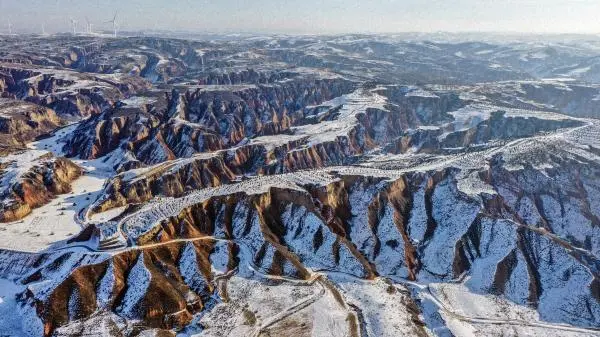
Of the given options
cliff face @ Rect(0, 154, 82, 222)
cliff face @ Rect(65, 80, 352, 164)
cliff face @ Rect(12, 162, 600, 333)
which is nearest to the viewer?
cliff face @ Rect(12, 162, 600, 333)

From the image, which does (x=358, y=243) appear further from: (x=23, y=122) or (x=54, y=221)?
(x=23, y=122)

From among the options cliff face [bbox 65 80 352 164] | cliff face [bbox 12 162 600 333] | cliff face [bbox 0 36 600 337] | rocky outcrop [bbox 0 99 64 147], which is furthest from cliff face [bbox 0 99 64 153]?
cliff face [bbox 12 162 600 333]

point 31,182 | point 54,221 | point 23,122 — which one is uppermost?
point 23,122

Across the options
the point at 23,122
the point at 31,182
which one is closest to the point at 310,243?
the point at 31,182

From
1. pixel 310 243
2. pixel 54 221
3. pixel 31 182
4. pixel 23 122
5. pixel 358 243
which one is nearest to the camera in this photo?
pixel 310 243

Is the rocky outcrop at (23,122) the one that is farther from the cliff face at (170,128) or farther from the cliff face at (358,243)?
the cliff face at (358,243)

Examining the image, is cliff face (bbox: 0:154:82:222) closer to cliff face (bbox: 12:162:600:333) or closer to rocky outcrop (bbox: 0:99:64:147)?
cliff face (bbox: 12:162:600:333)

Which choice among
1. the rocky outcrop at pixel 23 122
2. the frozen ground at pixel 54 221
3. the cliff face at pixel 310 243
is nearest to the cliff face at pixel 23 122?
the rocky outcrop at pixel 23 122

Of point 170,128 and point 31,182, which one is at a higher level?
point 170,128
